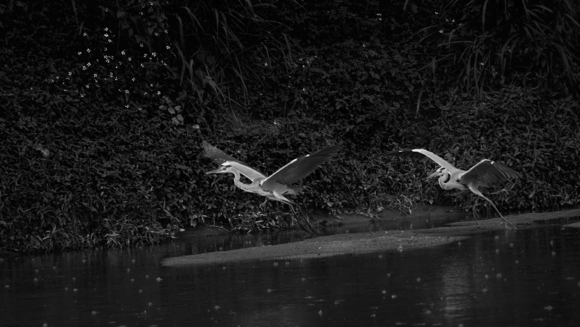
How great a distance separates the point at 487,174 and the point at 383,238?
6.24 feet

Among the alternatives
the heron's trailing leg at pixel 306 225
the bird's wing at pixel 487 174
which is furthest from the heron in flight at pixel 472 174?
the heron's trailing leg at pixel 306 225

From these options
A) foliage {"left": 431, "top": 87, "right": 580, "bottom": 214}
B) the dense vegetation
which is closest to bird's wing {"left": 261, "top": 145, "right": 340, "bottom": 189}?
the dense vegetation

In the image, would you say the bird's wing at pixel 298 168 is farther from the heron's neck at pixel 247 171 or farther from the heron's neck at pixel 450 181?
the heron's neck at pixel 450 181

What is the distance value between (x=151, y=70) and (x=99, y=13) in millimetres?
1230

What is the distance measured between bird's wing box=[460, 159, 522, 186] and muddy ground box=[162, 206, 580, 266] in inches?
21.7

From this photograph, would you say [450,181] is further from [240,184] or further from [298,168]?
[240,184]

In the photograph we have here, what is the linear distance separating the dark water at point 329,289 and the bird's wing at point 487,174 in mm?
984

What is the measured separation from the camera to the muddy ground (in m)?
11.1

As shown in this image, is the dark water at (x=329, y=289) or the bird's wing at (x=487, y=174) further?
the bird's wing at (x=487, y=174)

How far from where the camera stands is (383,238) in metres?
11.9

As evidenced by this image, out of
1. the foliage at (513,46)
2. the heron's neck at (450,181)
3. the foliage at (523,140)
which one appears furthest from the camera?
the foliage at (513,46)

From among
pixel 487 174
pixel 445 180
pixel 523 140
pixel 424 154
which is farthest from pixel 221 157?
pixel 523 140

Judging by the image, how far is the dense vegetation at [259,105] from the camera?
1376cm

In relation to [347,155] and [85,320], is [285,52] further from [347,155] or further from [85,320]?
[85,320]
